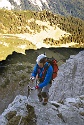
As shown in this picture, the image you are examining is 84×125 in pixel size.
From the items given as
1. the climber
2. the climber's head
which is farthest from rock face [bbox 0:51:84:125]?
the climber's head

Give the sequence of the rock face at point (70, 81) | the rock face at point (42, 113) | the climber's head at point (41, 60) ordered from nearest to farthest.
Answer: the climber's head at point (41, 60)
the rock face at point (42, 113)
the rock face at point (70, 81)

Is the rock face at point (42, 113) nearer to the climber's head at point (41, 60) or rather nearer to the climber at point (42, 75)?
the climber at point (42, 75)

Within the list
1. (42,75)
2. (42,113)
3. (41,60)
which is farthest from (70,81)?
(41,60)

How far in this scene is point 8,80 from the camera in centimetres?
9206

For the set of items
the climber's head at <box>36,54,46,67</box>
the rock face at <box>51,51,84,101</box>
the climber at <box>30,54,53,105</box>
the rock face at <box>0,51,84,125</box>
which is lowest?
the rock face at <box>51,51,84,101</box>

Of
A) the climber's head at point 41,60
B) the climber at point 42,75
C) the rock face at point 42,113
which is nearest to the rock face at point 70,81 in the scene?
the rock face at point 42,113

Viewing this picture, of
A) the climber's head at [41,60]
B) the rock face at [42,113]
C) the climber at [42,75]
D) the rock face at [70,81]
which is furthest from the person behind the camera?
the rock face at [70,81]

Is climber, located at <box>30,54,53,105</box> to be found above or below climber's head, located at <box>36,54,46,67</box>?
below

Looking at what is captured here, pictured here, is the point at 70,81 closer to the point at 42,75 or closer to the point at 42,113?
the point at 42,113

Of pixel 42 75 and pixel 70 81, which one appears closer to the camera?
pixel 42 75

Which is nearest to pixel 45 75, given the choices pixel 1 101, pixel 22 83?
pixel 1 101

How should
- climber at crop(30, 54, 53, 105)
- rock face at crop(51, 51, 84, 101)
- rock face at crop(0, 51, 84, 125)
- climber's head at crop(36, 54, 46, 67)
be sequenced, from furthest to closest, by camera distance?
rock face at crop(51, 51, 84, 101), rock face at crop(0, 51, 84, 125), climber at crop(30, 54, 53, 105), climber's head at crop(36, 54, 46, 67)

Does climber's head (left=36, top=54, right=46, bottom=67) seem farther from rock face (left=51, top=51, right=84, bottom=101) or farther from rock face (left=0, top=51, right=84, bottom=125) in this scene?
rock face (left=51, top=51, right=84, bottom=101)

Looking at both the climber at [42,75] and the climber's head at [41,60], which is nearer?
the climber's head at [41,60]
